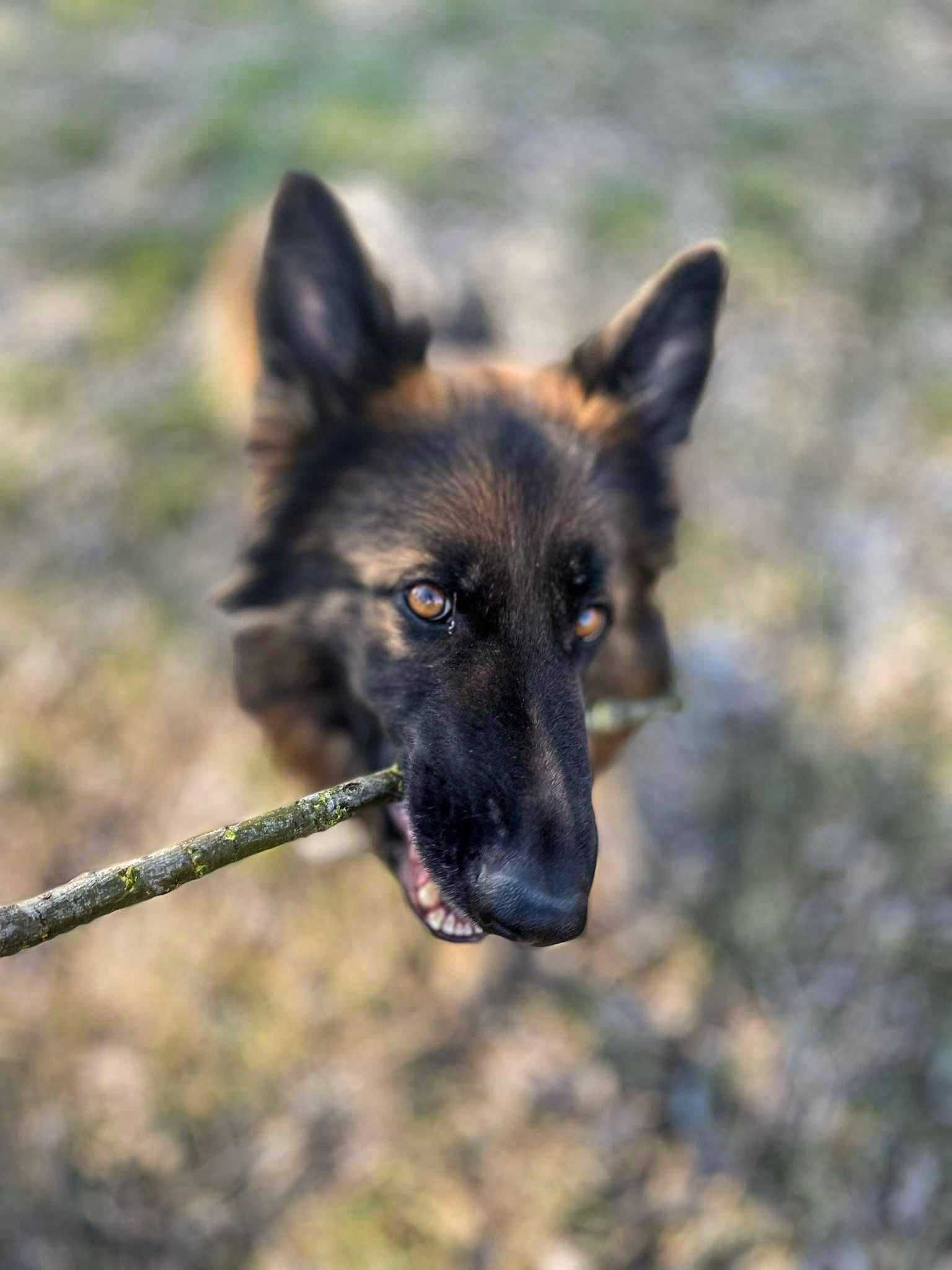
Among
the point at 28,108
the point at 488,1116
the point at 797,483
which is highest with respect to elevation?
the point at 28,108

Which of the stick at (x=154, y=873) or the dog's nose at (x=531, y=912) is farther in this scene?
the dog's nose at (x=531, y=912)

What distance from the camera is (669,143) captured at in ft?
21.6

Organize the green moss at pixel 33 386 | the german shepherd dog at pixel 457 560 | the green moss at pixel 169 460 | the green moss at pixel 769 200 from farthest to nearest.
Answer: the green moss at pixel 769 200 < the green moss at pixel 33 386 < the green moss at pixel 169 460 < the german shepherd dog at pixel 457 560

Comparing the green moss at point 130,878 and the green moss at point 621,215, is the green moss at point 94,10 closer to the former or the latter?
the green moss at point 621,215

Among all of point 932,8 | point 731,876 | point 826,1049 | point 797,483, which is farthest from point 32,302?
point 932,8

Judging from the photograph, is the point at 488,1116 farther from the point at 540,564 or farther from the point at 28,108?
the point at 28,108

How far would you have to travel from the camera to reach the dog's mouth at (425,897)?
2.16m

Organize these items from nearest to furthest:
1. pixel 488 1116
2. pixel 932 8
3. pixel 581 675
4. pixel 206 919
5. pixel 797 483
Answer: pixel 581 675
pixel 488 1116
pixel 206 919
pixel 797 483
pixel 932 8

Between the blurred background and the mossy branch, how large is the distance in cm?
147

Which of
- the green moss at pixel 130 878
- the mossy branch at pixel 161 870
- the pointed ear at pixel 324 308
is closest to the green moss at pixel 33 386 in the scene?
the pointed ear at pixel 324 308

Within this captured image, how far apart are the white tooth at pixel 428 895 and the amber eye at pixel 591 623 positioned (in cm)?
71

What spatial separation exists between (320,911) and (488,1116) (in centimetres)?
96

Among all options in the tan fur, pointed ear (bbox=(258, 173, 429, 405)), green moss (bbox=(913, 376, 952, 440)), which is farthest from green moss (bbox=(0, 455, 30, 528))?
green moss (bbox=(913, 376, 952, 440))

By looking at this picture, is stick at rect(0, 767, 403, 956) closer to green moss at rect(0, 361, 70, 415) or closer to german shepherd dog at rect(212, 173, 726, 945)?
german shepherd dog at rect(212, 173, 726, 945)
